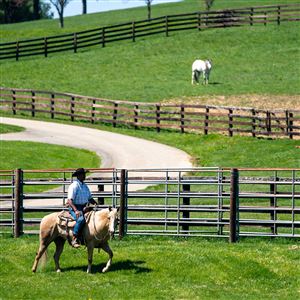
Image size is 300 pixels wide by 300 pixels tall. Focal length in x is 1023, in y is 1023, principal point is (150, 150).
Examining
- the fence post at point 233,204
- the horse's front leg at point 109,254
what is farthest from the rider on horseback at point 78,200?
the fence post at point 233,204

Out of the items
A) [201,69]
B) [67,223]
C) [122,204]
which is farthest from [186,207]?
[201,69]

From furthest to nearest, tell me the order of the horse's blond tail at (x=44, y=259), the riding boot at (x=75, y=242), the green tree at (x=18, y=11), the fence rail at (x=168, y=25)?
the green tree at (x=18, y=11) → the fence rail at (x=168, y=25) → the horse's blond tail at (x=44, y=259) → the riding boot at (x=75, y=242)

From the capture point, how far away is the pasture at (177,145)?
19719 mm

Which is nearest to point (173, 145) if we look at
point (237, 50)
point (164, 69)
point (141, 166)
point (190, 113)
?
point (190, 113)

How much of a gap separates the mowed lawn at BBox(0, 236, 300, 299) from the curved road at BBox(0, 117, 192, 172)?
16779 millimetres

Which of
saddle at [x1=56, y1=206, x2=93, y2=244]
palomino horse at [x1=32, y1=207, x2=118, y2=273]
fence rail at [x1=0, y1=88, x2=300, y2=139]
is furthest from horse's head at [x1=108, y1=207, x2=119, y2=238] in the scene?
fence rail at [x1=0, y1=88, x2=300, y2=139]

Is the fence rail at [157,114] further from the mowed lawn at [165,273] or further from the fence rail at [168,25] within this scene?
the mowed lawn at [165,273]

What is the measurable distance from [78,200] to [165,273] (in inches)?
91.4

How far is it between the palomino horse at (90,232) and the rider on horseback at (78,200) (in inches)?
6.9

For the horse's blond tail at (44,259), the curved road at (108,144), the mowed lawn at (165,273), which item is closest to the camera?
the mowed lawn at (165,273)

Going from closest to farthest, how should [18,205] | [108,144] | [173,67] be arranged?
[18,205]
[108,144]
[173,67]

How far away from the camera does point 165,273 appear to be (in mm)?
20484

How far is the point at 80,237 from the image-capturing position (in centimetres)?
2083

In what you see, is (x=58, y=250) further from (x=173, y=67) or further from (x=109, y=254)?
(x=173, y=67)
